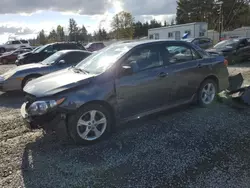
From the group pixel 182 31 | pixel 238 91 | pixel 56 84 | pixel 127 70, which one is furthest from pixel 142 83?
pixel 182 31

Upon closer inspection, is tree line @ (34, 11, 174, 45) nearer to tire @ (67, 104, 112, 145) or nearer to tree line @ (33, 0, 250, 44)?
tree line @ (33, 0, 250, 44)

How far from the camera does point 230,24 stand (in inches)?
1987

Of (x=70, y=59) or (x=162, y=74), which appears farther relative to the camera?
(x=70, y=59)

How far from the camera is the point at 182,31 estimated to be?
99.9 feet

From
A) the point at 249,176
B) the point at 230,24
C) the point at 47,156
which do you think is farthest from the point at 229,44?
the point at 230,24

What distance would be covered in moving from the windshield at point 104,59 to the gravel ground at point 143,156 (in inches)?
47.2

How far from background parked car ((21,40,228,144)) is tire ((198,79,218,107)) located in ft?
0.08

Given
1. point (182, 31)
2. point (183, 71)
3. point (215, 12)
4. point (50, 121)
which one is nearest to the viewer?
point (50, 121)

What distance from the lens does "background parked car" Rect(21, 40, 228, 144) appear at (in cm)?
332

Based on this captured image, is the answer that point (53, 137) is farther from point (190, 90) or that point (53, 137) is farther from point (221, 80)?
point (221, 80)

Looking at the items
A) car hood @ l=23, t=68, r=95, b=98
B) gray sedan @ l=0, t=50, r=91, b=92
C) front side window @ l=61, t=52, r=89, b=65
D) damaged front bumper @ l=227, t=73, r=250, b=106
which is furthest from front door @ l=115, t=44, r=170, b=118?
front side window @ l=61, t=52, r=89, b=65

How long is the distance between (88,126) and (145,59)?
1596 mm

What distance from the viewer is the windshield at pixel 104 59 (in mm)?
3865

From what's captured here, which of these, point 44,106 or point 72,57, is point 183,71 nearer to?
point 44,106
